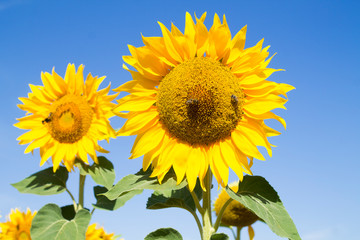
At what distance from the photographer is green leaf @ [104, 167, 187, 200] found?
8.92ft

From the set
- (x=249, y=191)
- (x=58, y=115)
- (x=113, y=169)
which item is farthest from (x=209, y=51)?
(x=58, y=115)

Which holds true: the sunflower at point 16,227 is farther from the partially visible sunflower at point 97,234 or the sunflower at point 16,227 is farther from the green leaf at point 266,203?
the green leaf at point 266,203

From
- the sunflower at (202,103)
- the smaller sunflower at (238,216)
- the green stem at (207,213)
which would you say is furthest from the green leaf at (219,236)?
the smaller sunflower at (238,216)

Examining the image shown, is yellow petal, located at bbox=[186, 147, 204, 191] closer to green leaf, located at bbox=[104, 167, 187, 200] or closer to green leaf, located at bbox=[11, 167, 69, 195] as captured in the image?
green leaf, located at bbox=[104, 167, 187, 200]

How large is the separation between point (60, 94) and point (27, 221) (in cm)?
179

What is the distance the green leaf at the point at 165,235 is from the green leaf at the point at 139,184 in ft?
1.17

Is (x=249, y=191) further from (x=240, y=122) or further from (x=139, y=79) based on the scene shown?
(x=139, y=79)

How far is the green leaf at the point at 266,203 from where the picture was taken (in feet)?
8.86

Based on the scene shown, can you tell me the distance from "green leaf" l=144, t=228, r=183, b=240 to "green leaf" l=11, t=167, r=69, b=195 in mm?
2631

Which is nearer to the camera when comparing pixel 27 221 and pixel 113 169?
pixel 113 169

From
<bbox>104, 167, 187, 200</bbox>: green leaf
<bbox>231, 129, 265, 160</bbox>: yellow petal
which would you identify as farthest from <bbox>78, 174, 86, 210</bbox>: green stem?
<bbox>231, 129, 265, 160</bbox>: yellow petal

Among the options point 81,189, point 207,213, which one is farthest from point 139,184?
point 81,189

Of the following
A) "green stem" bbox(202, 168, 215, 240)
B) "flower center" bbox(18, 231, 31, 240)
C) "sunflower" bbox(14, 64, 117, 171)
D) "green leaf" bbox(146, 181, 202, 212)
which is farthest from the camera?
"flower center" bbox(18, 231, 31, 240)

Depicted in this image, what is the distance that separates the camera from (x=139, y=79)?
3.11m
